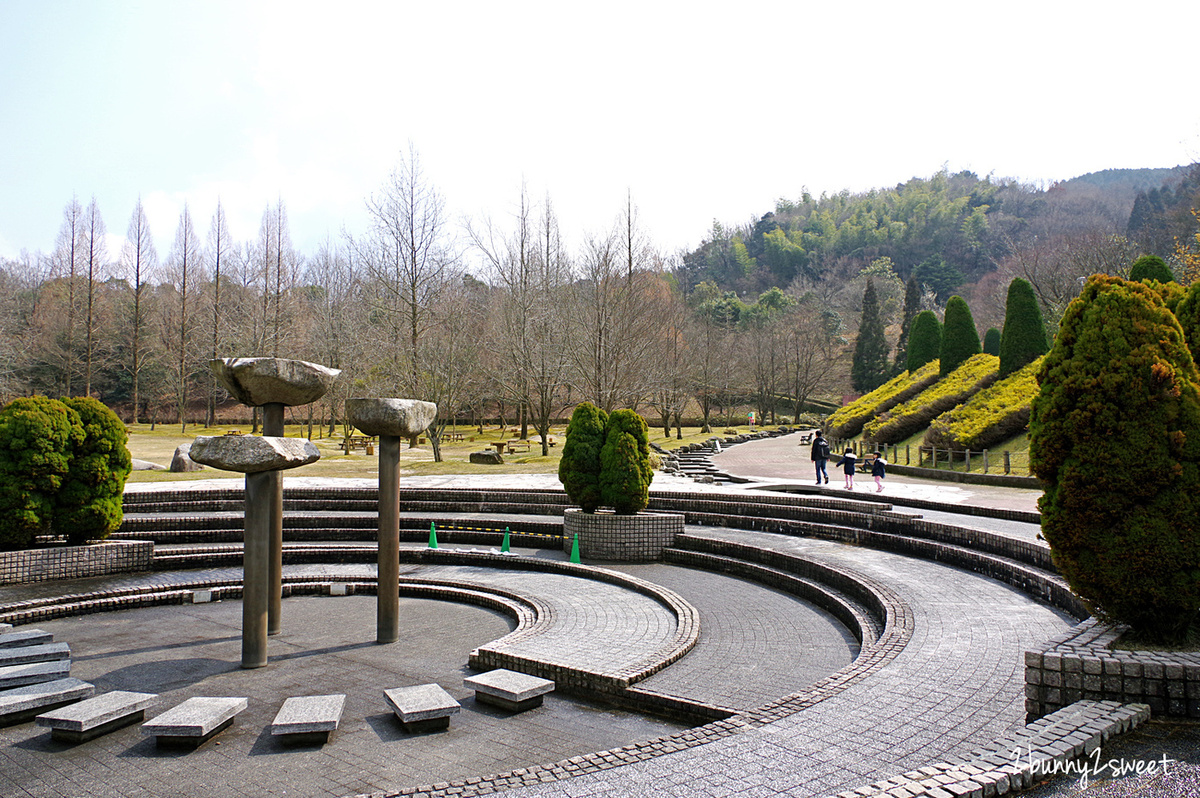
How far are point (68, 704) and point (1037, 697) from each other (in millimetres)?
6959

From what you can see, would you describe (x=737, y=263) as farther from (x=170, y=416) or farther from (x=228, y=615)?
(x=228, y=615)

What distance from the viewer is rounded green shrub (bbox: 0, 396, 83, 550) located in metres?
9.38

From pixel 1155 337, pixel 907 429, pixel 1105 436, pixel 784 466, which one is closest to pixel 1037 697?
pixel 1105 436

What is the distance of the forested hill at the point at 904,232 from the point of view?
10662 centimetres

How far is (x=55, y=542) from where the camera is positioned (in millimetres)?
10383

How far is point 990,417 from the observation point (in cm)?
2225

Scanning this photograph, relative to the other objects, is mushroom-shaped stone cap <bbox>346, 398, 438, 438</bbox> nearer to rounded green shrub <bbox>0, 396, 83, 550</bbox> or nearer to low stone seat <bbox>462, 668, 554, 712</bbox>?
low stone seat <bbox>462, 668, 554, 712</bbox>

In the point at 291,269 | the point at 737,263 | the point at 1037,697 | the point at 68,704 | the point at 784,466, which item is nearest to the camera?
the point at 1037,697

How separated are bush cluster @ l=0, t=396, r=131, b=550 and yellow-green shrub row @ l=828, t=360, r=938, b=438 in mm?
29222

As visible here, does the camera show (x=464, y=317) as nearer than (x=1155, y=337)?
No

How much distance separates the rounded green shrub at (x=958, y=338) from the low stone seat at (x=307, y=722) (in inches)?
1264

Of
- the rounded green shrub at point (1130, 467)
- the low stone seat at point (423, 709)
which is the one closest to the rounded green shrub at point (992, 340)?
the rounded green shrub at point (1130, 467)

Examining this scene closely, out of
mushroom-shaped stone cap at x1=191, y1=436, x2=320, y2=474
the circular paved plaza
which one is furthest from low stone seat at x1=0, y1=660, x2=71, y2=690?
mushroom-shaped stone cap at x1=191, y1=436, x2=320, y2=474

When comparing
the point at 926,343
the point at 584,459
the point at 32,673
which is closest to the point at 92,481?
the point at 32,673
